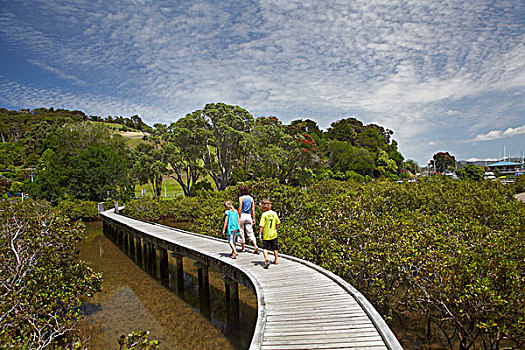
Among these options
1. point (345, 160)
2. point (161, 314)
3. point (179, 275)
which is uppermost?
point (345, 160)

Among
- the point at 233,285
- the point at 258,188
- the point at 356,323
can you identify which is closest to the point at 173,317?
the point at 233,285

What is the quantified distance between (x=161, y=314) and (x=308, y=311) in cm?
660

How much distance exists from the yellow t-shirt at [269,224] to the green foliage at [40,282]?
4.23 meters

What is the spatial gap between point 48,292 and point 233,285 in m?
4.28

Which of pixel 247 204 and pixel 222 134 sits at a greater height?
pixel 222 134

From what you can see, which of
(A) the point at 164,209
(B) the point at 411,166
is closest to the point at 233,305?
(A) the point at 164,209

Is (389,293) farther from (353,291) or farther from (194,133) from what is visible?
(194,133)

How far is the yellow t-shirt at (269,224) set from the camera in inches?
313

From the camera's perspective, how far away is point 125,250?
64.7 feet

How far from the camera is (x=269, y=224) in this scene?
7973 mm

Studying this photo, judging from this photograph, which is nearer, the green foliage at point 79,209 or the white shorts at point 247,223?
the white shorts at point 247,223

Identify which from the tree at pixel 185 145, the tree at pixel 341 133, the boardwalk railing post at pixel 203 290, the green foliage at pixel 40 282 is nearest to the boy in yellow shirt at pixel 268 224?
the boardwalk railing post at pixel 203 290

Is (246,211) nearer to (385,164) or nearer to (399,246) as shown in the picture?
(399,246)

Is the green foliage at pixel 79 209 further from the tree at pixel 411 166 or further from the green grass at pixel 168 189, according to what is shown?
the tree at pixel 411 166
